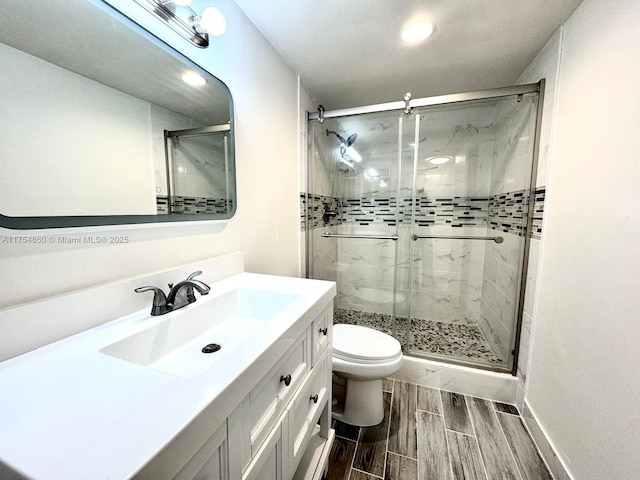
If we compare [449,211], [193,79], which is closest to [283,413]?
[193,79]

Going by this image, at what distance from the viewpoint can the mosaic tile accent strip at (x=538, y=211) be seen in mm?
1444

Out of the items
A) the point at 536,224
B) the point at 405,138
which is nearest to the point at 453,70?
the point at 405,138

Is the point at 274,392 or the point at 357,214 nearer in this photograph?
the point at 274,392

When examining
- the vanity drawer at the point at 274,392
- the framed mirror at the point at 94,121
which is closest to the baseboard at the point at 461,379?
the vanity drawer at the point at 274,392

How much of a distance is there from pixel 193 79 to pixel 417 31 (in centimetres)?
118

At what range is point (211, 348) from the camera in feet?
2.64

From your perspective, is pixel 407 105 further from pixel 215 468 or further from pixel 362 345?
pixel 215 468

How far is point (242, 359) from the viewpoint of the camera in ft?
1.79

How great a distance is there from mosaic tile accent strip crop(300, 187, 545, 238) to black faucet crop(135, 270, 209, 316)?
3.96 feet

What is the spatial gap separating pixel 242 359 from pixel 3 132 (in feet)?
2.32

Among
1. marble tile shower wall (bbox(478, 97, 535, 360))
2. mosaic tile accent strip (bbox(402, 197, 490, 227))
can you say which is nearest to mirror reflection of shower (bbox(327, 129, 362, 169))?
mosaic tile accent strip (bbox(402, 197, 490, 227))

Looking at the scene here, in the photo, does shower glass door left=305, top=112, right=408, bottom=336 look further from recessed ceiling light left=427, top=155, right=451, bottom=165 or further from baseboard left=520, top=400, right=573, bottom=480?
baseboard left=520, top=400, right=573, bottom=480

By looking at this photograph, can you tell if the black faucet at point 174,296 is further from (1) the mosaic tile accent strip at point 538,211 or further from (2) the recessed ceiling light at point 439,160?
(2) the recessed ceiling light at point 439,160

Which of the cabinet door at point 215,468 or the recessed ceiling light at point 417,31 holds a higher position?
the recessed ceiling light at point 417,31
